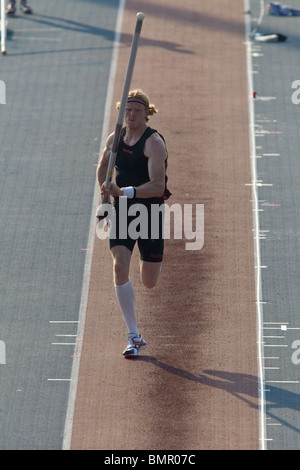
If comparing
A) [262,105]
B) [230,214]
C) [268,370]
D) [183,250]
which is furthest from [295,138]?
[268,370]

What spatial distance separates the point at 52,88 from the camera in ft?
52.6

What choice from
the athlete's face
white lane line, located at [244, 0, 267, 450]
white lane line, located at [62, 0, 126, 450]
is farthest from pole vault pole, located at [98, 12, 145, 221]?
white lane line, located at [244, 0, 267, 450]

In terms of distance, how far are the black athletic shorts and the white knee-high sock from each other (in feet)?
1.32

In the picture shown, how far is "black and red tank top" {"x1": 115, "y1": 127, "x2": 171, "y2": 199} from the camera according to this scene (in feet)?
32.6

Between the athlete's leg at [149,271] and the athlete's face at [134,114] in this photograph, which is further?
the athlete's leg at [149,271]

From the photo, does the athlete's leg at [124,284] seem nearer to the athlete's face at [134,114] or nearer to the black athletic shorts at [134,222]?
the black athletic shorts at [134,222]

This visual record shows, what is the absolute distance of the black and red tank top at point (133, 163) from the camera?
9.94 metres

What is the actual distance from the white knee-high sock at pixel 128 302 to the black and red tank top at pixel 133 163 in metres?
1.01

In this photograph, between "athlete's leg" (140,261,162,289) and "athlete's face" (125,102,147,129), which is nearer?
"athlete's face" (125,102,147,129)

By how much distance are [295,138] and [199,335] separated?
4869 millimetres

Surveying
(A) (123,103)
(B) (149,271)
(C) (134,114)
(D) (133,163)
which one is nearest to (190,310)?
(B) (149,271)

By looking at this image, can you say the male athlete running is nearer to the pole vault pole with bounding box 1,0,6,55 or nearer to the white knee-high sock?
the white knee-high sock

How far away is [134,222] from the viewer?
32.6ft

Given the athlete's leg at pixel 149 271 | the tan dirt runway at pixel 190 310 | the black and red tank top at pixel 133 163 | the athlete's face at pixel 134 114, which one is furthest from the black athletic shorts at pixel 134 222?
the tan dirt runway at pixel 190 310
